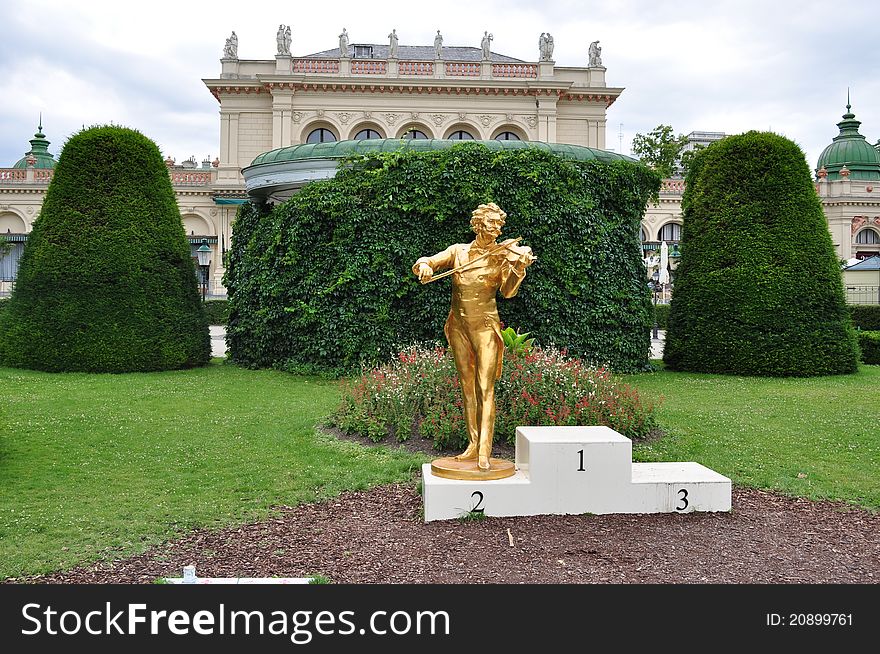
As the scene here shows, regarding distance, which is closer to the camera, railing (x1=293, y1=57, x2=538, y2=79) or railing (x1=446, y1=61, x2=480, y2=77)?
railing (x1=293, y1=57, x2=538, y2=79)

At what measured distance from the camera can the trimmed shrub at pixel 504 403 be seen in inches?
310

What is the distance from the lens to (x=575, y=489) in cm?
553

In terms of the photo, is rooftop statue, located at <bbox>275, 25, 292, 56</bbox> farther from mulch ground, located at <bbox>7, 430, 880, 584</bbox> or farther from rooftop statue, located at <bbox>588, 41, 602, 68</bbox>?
mulch ground, located at <bbox>7, 430, 880, 584</bbox>

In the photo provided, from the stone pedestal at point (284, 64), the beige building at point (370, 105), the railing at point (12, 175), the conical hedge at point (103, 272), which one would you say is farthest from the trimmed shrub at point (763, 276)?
the railing at point (12, 175)

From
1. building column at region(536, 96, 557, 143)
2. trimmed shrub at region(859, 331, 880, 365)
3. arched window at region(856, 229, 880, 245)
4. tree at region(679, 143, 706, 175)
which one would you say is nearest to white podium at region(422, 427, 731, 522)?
trimmed shrub at region(859, 331, 880, 365)

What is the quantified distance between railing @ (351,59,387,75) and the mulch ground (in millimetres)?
39726

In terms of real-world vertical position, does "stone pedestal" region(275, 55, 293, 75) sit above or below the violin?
above

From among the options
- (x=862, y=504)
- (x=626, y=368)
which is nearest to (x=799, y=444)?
(x=862, y=504)

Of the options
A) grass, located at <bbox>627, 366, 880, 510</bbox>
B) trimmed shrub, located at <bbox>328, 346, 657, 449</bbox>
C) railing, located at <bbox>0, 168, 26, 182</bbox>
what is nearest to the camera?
grass, located at <bbox>627, 366, 880, 510</bbox>

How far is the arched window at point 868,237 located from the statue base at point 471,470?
5670 cm

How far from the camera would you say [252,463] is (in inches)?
286

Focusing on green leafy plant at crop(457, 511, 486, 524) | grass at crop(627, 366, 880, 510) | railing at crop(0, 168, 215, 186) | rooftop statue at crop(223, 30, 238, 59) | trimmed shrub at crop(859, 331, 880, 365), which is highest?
rooftop statue at crop(223, 30, 238, 59)

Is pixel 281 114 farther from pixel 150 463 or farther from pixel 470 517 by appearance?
pixel 470 517

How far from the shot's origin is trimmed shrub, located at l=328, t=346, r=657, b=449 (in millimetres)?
7879
